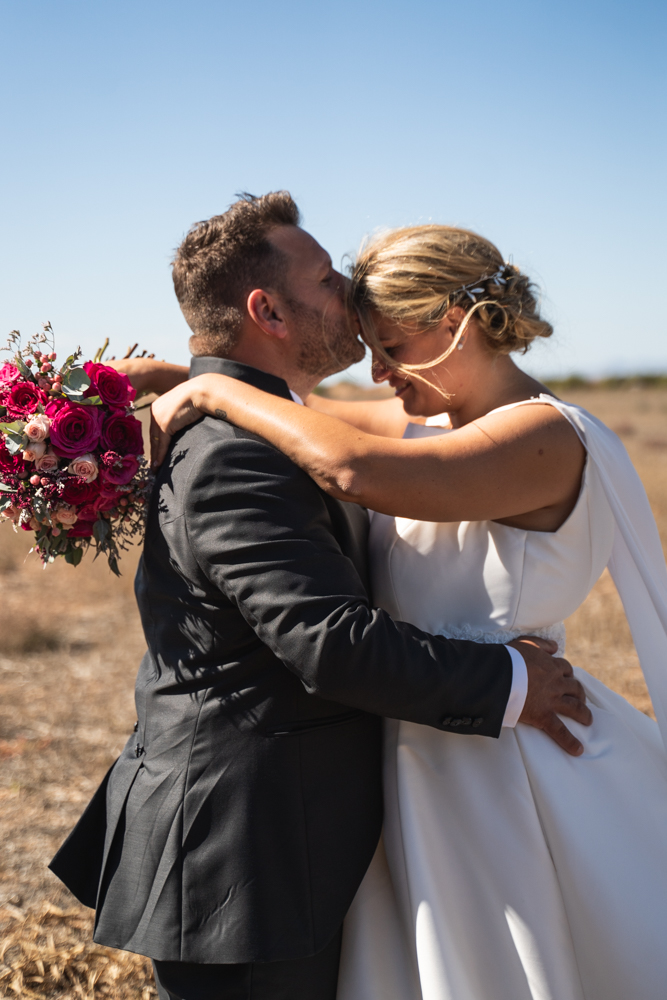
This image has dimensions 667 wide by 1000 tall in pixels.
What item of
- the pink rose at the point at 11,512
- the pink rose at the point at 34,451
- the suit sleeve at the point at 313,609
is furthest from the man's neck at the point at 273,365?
the pink rose at the point at 11,512

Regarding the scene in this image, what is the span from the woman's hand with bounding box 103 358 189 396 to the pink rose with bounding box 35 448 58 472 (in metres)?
1.03

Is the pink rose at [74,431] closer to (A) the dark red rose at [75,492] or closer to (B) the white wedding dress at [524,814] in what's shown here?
(A) the dark red rose at [75,492]

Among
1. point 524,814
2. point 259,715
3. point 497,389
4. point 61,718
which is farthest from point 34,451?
point 61,718

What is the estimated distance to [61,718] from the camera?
6.51m

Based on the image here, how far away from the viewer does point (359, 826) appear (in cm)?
248

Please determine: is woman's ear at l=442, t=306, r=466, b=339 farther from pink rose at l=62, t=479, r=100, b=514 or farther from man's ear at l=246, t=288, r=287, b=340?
pink rose at l=62, t=479, r=100, b=514

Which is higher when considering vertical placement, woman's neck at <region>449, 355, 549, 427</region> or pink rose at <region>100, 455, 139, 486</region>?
woman's neck at <region>449, 355, 549, 427</region>

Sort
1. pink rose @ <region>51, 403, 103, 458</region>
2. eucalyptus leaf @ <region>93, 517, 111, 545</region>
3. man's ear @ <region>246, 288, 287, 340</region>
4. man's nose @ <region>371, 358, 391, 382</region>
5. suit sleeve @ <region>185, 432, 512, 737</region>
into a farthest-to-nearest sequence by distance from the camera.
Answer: man's nose @ <region>371, 358, 391, 382</region>, man's ear @ <region>246, 288, 287, 340</region>, eucalyptus leaf @ <region>93, 517, 111, 545</region>, pink rose @ <region>51, 403, 103, 458</region>, suit sleeve @ <region>185, 432, 512, 737</region>

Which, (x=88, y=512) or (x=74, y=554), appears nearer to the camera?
(x=88, y=512)

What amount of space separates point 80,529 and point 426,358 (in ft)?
4.57

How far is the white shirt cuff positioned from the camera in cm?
234

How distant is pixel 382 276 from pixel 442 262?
225 millimetres

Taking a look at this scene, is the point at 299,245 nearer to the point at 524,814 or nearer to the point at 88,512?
the point at 88,512

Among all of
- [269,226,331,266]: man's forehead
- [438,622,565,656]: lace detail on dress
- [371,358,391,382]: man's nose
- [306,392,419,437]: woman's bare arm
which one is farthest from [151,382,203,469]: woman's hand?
[306,392,419,437]: woman's bare arm
